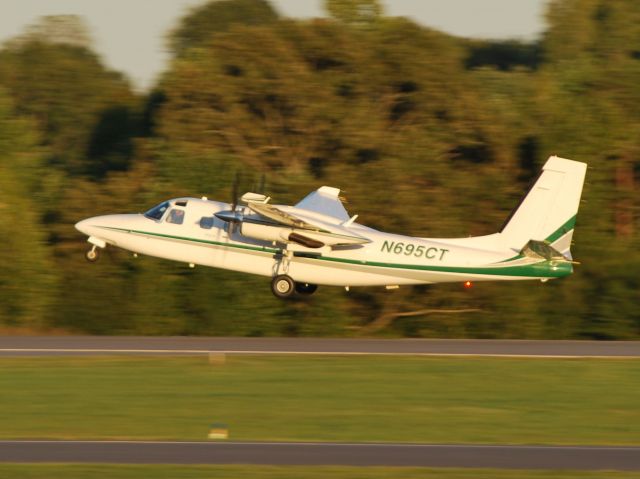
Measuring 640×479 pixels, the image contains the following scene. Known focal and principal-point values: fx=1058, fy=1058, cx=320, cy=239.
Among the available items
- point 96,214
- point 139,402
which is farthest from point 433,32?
point 139,402

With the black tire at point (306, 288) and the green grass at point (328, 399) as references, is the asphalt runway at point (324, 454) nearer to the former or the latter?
the green grass at point (328, 399)

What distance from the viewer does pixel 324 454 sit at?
1323 cm

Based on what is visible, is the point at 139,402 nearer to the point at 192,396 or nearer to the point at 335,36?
the point at 192,396

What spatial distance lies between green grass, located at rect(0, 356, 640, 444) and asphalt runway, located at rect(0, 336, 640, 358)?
1019mm

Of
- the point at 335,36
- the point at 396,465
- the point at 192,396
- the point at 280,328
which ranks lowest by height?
the point at 280,328

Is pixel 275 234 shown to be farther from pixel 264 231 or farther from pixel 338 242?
pixel 338 242

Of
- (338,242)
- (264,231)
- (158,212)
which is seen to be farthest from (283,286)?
(158,212)

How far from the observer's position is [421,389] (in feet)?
62.5

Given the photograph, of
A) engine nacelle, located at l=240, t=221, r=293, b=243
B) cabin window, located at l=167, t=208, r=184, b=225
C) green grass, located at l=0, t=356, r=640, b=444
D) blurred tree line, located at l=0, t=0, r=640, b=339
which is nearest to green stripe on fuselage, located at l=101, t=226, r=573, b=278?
cabin window, located at l=167, t=208, r=184, b=225

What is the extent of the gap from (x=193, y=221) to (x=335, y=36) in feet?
51.4

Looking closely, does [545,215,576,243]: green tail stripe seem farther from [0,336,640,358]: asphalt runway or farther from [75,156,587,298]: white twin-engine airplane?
[0,336,640,358]: asphalt runway

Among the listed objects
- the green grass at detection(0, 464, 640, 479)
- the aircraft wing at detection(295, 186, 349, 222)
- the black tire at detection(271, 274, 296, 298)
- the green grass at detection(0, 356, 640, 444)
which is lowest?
the black tire at detection(271, 274, 296, 298)

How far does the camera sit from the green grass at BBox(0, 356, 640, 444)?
15227 mm

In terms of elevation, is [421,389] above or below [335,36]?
below
